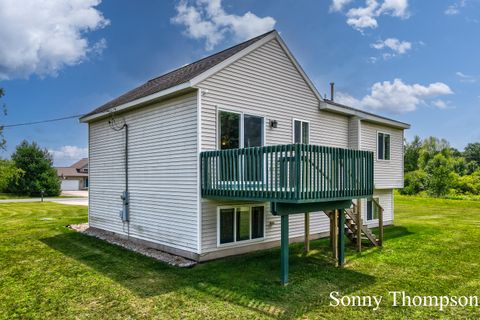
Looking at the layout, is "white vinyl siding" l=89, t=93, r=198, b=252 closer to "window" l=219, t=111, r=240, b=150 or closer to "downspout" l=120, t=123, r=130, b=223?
"downspout" l=120, t=123, r=130, b=223

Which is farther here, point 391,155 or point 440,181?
point 440,181

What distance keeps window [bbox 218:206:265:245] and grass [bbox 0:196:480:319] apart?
57cm

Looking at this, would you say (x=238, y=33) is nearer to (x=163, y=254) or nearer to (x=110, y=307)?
(x=163, y=254)

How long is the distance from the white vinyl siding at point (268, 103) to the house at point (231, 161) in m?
0.03

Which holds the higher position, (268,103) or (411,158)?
(268,103)

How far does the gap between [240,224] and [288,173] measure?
3099 millimetres

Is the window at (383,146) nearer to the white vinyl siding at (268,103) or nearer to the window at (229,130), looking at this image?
the white vinyl siding at (268,103)

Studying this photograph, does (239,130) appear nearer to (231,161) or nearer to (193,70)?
(231,161)

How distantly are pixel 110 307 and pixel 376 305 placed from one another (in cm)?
456

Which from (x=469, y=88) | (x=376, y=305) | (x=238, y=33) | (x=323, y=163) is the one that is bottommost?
(x=376, y=305)

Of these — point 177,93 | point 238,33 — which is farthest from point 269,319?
point 238,33

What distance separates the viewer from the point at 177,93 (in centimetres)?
858

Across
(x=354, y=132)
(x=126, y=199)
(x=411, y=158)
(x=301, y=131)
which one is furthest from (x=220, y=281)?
(x=411, y=158)

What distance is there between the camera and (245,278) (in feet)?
22.9
